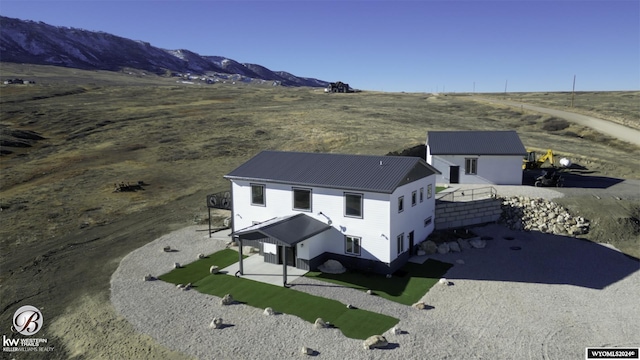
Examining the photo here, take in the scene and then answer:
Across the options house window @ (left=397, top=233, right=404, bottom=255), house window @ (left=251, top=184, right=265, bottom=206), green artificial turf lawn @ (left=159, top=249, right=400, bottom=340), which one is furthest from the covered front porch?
house window @ (left=397, top=233, right=404, bottom=255)

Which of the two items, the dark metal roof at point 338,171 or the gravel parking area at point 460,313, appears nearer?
the gravel parking area at point 460,313

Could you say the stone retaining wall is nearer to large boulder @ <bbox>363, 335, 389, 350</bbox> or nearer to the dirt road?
large boulder @ <bbox>363, 335, 389, 350</bbox>

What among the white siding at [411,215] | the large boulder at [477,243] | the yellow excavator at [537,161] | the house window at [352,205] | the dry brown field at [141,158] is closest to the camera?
the dry brown field at [141,158]

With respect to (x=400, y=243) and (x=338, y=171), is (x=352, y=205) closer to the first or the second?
(x=338, y=171)

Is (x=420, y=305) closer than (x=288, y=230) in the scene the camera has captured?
Yes

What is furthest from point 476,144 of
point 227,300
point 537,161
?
point 227,300

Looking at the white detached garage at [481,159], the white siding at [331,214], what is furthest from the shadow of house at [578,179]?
the white siding at [331,214]

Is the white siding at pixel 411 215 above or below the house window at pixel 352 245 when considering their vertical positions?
above

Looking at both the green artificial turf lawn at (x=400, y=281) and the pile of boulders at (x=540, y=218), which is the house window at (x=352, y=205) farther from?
the pile of boulders at (x=540, y=218)

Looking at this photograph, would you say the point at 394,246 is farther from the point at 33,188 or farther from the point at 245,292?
the point at 33,188
